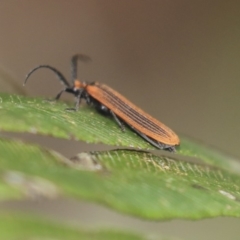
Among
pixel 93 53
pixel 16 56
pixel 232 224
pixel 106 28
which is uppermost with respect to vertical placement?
pixel 106 28

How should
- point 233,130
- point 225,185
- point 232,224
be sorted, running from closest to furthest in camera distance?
1. point 225,185
2. point 232,224
3. point 233,130

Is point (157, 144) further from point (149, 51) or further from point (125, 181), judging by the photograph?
point (149, 51)

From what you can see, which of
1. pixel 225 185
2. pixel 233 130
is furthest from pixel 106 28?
pixel 225 185

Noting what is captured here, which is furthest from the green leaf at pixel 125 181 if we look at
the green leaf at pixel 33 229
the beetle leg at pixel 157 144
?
the beetle leg at pixel 157 144

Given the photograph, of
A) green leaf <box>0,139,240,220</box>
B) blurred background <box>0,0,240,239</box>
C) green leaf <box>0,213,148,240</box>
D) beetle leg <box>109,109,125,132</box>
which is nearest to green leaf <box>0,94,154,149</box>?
green leaf <box>0,139,240,220</box>

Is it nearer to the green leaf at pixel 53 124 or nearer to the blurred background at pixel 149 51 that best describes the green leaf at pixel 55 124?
the green leaf at pixel 53 124

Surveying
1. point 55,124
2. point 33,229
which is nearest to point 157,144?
point 55,124

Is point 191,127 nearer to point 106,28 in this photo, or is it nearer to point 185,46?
point 185,46
